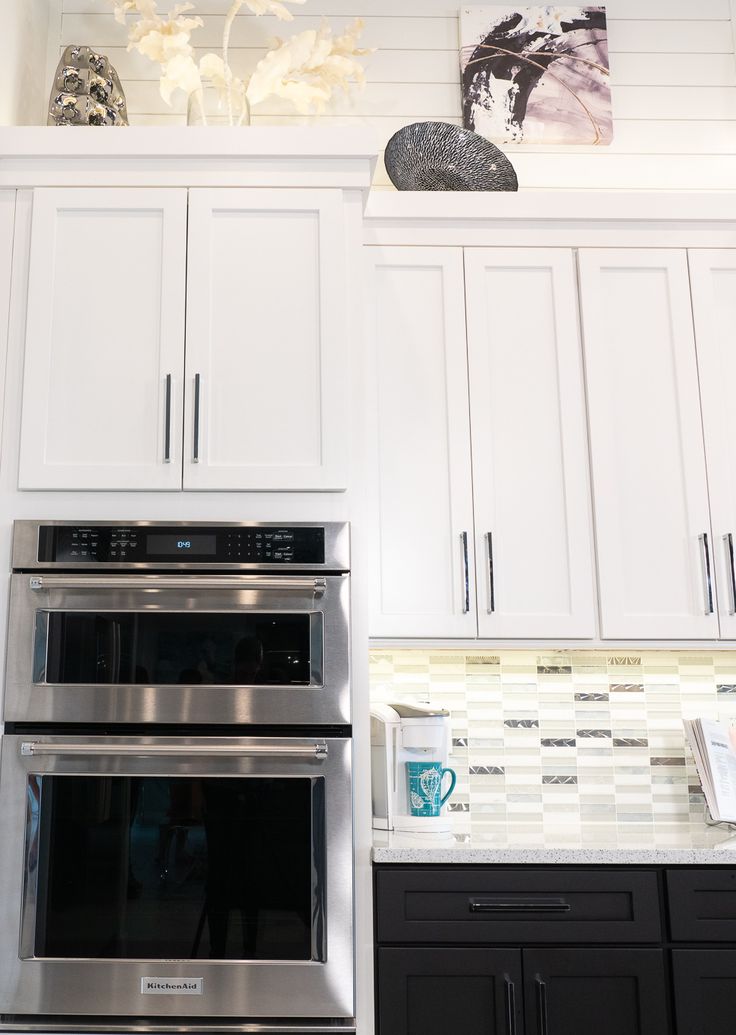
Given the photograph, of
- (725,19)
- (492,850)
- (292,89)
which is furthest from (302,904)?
(725,19)

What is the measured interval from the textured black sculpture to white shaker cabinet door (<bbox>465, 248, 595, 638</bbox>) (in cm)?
26

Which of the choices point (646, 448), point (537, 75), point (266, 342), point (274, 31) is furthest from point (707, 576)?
point (274, 31)

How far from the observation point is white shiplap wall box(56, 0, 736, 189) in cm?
281

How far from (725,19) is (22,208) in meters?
2.34

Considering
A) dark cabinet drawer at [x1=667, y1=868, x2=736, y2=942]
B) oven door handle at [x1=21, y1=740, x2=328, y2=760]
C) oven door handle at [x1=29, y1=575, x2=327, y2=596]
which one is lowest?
dark cabinet drawer at [x1=667, y1=868, x2=736, y2=942]

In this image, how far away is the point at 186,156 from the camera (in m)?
2.09

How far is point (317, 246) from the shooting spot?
2082 millimetres

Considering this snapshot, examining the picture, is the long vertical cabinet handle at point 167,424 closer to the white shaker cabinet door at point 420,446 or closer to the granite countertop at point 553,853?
the white shaker cabinet door at point 420,446

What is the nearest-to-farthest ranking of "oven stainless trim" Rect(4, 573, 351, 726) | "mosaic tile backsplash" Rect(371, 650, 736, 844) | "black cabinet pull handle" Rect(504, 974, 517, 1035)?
"black cabinet pull handle" Rect(504, 974, 517, 1035) < "oven stainless trim" Rect(4, 573, 351, 726) < "mosaic tile backsplash" Rect(371, 650, 736, 844)

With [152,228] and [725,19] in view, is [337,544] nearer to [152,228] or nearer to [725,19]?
[152,228]

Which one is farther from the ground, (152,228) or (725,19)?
(725,19)

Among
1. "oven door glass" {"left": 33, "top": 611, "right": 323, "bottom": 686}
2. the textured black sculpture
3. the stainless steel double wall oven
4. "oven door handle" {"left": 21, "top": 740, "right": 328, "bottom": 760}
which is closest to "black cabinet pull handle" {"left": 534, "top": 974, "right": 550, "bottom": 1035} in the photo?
the stainless steel double wall oven

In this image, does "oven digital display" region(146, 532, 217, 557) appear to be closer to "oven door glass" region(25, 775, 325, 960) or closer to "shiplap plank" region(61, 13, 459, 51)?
"oven door glass" region(25, 775, 325, 960)

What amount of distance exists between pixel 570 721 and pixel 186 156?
1782 millimetres
